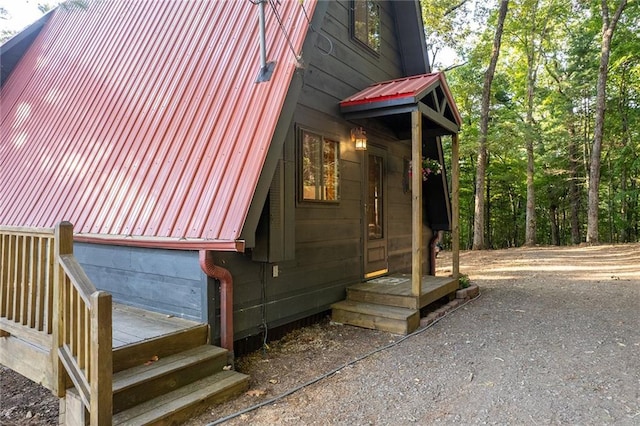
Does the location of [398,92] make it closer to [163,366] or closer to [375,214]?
[375,214]

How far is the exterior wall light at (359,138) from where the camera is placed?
19.5 feet

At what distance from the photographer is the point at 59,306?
283 cm

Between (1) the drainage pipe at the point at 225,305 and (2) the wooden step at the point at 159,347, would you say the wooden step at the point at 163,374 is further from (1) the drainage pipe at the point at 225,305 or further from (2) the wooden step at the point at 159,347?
(1) the drainage pipe at the point at 225,305

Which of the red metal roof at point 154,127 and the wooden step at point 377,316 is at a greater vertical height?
the red metal roof at point 154,127

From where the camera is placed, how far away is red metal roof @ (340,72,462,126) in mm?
5082

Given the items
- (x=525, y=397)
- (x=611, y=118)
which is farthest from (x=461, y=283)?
(x=611, y=118)

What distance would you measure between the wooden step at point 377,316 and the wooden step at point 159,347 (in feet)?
7.15

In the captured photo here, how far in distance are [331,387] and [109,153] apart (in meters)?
3.86

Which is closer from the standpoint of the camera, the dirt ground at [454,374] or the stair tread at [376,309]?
the dirt ground at [454,374]

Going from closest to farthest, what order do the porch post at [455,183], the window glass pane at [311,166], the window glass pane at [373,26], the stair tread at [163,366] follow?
the stair tread at [163,366]
the window glass pane at [311,166]
the porch post at [455,183]
the window glass pane at [373,26]

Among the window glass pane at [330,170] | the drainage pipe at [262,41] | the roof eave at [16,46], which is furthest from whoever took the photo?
the roof eave at [16,46]

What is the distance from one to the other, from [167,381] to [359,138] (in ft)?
13.8

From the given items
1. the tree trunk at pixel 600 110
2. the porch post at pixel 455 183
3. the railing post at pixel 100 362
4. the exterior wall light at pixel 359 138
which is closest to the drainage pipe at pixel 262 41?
the exterior wall light at pixel 359 138

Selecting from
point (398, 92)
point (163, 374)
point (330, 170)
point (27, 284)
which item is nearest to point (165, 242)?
point (27, 284)
